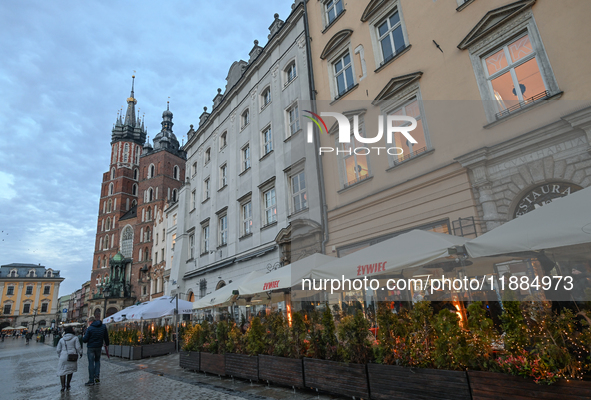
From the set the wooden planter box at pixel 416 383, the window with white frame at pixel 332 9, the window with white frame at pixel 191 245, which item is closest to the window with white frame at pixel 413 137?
the window with white frame at pixel 332 9

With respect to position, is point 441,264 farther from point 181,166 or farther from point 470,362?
point 181,166

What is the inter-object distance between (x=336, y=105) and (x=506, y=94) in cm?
637

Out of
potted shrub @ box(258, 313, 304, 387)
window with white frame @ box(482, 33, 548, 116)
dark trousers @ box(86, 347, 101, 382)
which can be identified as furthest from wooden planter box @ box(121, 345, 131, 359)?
window with white frame @ box(482, 33, 548, 116)

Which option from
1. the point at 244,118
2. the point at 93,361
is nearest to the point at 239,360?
the point at 93,361

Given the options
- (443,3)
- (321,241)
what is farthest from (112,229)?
(443,3)

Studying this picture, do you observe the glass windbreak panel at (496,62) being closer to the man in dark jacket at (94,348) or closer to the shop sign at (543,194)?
the shop sign at (543,194)

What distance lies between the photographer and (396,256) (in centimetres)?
625

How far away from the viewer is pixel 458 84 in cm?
972

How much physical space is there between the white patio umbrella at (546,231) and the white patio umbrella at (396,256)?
0.63 meters

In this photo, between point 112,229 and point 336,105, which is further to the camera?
point 112,229

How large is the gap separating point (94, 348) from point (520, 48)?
13737mm

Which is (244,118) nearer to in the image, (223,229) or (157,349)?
(223,229)

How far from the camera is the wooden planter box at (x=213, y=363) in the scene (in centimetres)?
880

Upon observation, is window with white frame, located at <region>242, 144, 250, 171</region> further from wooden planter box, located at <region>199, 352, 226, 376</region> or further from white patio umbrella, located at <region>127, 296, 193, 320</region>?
wooden planter box, located at <region>199, 352, 226, 376</region>
